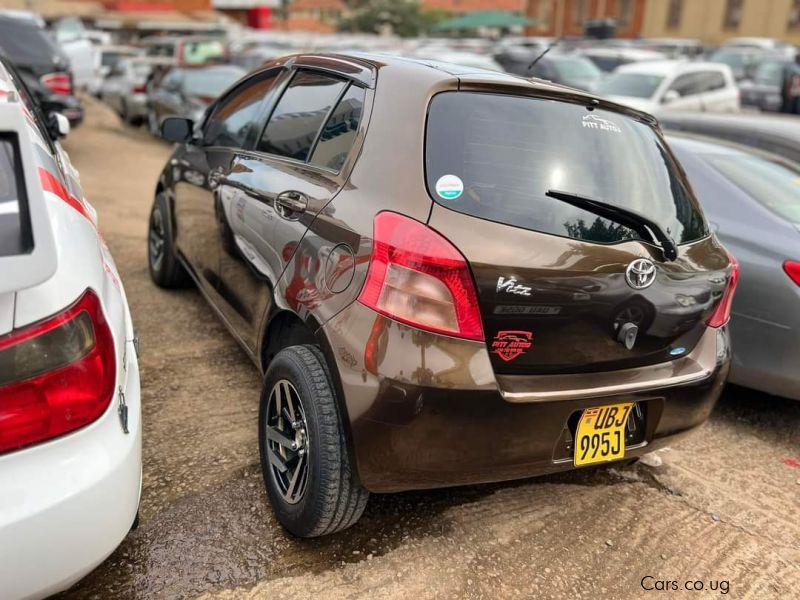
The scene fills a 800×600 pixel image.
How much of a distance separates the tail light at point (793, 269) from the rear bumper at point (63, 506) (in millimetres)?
2992

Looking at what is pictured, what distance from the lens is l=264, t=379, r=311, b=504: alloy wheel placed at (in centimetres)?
239

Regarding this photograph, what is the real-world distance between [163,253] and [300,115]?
6.62 ft

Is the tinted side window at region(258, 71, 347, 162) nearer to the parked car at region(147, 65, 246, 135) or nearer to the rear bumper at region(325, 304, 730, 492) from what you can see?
the rear bumper at region(325, 304, 730, 492)

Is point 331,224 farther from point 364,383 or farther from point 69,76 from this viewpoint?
point 69,76

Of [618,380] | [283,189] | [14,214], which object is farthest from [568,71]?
[14,214]

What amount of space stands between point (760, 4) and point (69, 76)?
144ft

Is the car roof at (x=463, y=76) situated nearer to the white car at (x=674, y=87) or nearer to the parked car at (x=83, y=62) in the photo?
the white car at (x=674, y=87)

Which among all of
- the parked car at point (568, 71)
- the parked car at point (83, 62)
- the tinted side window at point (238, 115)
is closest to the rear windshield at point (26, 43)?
the tinted side window at point (238, 115)

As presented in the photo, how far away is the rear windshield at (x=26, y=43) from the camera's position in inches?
328

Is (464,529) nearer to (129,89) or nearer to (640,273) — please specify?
(640,273)

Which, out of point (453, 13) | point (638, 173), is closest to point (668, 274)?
point (638, 173)

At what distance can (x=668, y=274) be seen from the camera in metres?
2.35

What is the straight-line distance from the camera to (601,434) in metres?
2.37

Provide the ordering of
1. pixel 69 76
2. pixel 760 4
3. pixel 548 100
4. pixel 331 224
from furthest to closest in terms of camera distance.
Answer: pixel 760 4 < pixel 69 76 < pixel 548 100 < pixel 331 224
